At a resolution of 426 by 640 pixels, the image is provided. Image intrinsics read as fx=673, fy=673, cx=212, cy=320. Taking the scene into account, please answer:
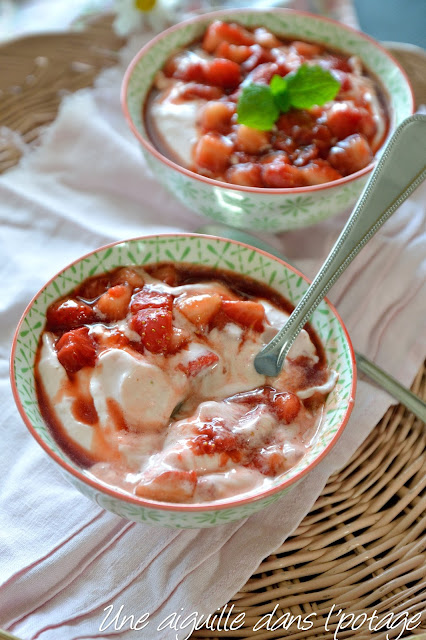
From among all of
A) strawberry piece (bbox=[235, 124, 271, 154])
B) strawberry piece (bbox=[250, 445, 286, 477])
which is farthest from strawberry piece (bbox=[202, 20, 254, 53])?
strawberry piece (bbox=[250, 445, 286, 477])

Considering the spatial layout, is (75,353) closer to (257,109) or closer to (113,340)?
(113,340)

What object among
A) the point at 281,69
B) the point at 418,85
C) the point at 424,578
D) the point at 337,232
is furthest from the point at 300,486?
the point at 418,85

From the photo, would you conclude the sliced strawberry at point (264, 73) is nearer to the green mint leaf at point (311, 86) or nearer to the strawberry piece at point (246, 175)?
the green mint leaf at point (311, 86)

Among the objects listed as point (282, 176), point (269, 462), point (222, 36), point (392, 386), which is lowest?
point (392, 386)

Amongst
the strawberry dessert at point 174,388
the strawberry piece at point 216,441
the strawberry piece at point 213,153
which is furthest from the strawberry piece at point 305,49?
the strawberry piece at point 216,441

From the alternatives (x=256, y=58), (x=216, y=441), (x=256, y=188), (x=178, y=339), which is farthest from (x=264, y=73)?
(x=216, y=441)

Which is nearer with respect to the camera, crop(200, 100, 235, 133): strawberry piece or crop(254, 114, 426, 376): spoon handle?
crop(254, 114, 426, 376): spoon handle

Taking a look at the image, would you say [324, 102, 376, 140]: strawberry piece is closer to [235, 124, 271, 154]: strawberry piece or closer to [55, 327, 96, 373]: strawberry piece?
[235, 124, 271, 154]: strawberry piece
